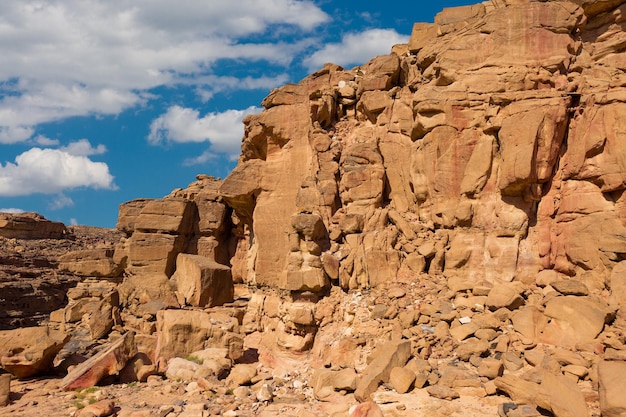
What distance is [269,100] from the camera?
1919cm

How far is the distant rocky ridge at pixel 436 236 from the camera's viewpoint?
35.3 feet

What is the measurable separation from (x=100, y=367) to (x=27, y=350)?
2.37 m

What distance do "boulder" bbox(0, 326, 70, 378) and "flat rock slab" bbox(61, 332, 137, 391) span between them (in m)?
1.03

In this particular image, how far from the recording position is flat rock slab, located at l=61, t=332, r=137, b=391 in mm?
12766

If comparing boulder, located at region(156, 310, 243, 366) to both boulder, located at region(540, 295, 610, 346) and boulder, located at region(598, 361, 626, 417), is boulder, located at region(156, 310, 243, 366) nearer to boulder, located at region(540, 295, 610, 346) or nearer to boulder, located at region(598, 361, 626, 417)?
boulder, located at region(540, 295, 610, 346)

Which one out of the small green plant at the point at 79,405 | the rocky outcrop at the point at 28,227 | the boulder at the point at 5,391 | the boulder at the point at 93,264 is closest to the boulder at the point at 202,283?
the boulder at the point at 93,264

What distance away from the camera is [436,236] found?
562 inches

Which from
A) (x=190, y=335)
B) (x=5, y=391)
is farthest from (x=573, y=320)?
(x=5, y=391)

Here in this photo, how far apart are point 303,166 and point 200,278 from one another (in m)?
5.83

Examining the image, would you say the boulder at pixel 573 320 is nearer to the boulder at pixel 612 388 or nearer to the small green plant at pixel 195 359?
the boulder at pixel 612 388

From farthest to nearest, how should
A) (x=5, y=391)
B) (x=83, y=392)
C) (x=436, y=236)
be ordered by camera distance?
1. (x=436, y=236)
2. (x=83, y=392)
3. (x=5, y=391)

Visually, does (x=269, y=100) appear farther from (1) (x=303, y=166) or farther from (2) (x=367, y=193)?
(2) (x=367, y=193)

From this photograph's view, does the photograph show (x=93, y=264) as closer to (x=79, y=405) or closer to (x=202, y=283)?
(x=202, y=283)

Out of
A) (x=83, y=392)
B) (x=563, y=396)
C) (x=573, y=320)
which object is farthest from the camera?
(x=83, y=392)
